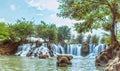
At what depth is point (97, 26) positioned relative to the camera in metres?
23.8

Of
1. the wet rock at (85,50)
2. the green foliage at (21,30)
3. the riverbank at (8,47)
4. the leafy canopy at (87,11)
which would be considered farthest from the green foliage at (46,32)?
the leafy canopy at (87,11)

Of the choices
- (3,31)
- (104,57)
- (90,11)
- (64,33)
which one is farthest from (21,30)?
(90,11)

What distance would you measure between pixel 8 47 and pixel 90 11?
43.0 m

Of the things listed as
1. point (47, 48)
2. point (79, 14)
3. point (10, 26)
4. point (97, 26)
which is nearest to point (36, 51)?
point (47, 48)

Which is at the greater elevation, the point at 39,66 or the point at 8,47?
the point at 39,66

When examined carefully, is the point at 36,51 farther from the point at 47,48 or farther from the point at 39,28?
the point at 39,28

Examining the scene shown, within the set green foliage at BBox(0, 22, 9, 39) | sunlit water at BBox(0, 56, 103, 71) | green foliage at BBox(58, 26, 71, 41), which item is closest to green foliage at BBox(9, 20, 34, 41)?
green foliage at BBox(0, 22, 9, 39)

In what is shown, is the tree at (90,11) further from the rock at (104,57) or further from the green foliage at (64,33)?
the green foliage at (64,33)

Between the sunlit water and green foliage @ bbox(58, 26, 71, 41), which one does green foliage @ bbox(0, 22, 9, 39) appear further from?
the sunlit water

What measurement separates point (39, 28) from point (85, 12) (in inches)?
2192

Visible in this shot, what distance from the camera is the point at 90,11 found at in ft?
64.5

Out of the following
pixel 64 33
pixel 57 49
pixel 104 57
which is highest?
pixel 64 33

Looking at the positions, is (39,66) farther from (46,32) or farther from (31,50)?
(46,32)

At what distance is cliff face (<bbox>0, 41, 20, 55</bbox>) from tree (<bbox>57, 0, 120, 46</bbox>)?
3662 centimetres
